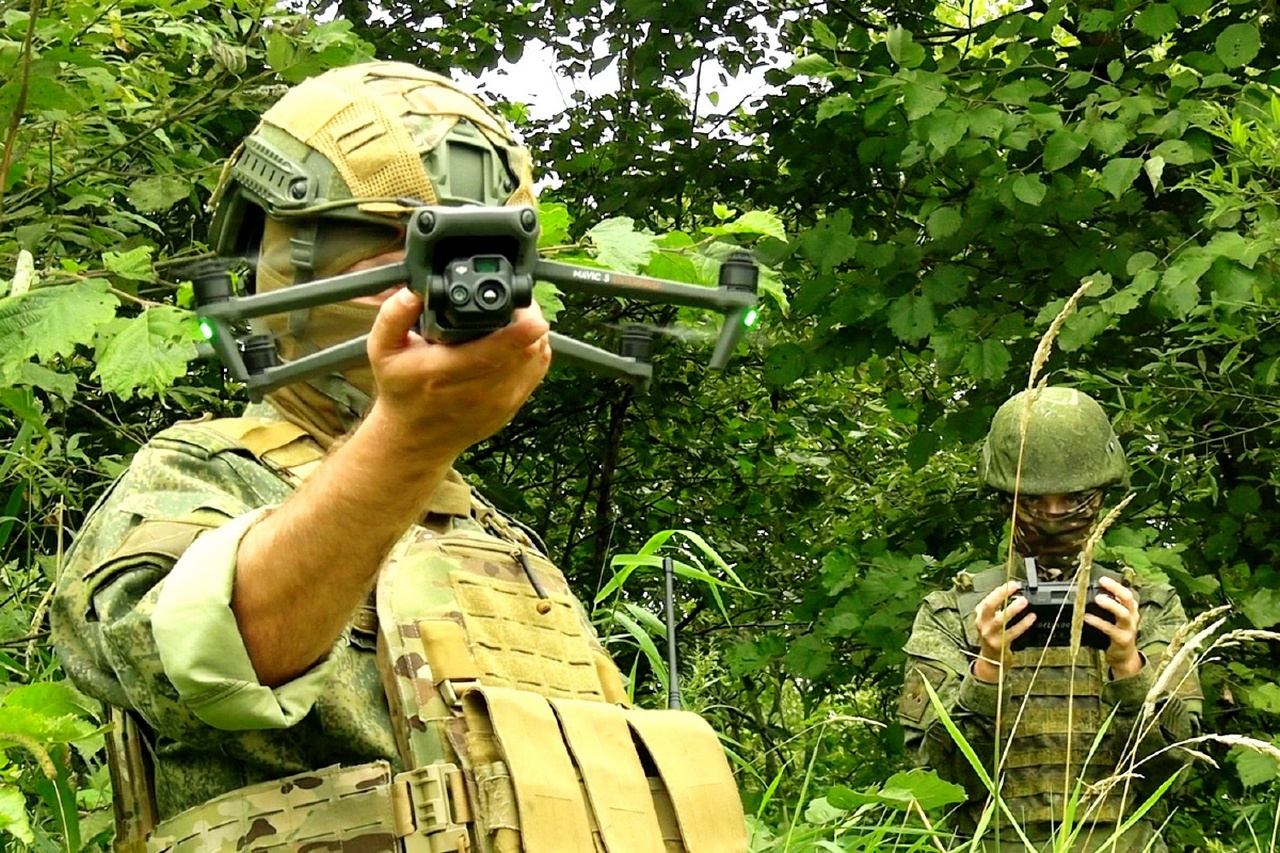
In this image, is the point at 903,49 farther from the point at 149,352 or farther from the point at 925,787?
the point at 149,352

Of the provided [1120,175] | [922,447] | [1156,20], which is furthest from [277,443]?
[922,447]

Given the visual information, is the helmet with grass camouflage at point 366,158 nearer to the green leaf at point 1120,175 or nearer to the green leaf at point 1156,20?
the green leaf at point 1120,175

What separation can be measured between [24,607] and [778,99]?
3.38 m

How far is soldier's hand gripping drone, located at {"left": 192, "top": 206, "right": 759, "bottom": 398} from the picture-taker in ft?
4.31

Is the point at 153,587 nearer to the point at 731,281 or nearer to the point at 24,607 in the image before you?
the point at 731,281

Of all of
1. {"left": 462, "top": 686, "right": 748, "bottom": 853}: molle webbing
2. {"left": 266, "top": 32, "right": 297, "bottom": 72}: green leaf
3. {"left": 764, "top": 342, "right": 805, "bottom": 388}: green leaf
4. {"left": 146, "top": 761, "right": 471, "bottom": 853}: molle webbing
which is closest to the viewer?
{"left": 146, "top": 761, "right": 471, "bottom": 853}: molle webbing

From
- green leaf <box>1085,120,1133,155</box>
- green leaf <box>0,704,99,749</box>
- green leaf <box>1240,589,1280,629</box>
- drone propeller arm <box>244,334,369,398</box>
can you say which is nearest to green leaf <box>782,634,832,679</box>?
green leaf <box>1240,589,1280,629</box>

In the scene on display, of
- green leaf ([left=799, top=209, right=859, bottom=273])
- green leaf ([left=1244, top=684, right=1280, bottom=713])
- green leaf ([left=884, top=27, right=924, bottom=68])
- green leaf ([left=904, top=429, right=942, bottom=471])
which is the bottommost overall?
green leaf ([left=1244, top=684, right=1280, bottom=713])

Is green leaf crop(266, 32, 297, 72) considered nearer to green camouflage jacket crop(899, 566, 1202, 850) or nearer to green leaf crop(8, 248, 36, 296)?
green leaf crop(8, 248, 36, 296)

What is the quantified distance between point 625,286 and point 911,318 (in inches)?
155

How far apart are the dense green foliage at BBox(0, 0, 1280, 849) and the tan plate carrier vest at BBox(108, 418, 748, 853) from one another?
607 mm

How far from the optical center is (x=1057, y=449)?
4.23 m

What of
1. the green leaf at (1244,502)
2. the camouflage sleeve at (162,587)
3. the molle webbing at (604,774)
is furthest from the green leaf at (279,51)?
the green leaf at (1244,502)

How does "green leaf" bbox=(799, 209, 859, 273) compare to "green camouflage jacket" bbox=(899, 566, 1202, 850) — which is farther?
"green leaf" bbox=(799, 209, 859, 273)
